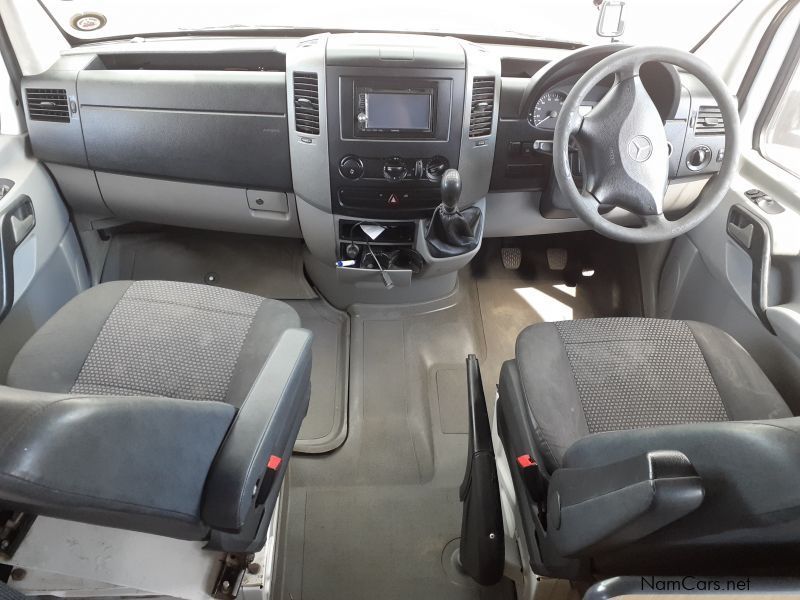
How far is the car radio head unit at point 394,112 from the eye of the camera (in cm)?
156

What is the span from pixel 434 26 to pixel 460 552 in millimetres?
1590

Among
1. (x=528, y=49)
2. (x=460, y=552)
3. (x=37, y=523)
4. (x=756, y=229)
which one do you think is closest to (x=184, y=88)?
(x=528, y=49)

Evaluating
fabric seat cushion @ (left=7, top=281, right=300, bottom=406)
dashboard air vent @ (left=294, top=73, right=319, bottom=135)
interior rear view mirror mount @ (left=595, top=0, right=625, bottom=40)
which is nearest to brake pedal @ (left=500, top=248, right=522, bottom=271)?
interior rear view mirror mount @ (left=595, top=0, right=625, bottom=40)

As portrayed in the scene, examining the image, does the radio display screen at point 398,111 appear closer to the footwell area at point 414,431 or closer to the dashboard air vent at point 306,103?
the dashboard air vent at point 306,103

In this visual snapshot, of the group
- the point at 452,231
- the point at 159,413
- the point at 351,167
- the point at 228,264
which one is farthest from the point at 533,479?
the point at 228,264

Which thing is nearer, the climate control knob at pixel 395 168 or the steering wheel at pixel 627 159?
the steering wheel at pixel 627 159

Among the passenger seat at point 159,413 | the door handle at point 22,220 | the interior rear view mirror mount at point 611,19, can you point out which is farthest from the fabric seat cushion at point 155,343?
the interior rear view mirror mount at point 611,19

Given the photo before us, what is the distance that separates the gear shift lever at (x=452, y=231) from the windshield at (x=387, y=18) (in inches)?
23.5

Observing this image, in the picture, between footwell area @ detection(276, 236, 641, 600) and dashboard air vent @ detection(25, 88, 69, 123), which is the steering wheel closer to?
footwell area @ detection(276, 236, 641, 600)

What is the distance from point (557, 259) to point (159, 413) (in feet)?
6.39

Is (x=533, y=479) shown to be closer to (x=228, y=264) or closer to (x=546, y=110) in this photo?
(x=546, y=110)

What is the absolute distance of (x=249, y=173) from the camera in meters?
1.79

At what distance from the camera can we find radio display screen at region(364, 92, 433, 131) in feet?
5.16

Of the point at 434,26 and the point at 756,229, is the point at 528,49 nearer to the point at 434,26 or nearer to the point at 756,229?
the point at 434,26
